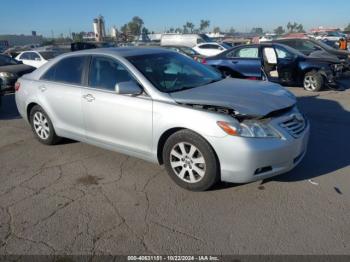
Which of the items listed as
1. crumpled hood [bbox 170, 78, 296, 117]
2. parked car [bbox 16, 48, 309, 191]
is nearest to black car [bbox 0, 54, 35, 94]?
parked car [bbox 16, 48, 309, 191]

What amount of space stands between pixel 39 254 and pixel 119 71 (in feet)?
7.69

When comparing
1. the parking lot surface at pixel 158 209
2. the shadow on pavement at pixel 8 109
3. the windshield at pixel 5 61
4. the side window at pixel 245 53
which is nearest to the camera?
the parking lot surface at pixel 158 209

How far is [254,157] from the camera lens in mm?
3279

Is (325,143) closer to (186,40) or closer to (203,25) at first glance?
(186,40)

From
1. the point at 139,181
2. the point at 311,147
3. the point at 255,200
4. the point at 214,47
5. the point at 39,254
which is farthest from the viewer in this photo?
the point at 214,47

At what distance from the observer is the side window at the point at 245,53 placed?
10.3m

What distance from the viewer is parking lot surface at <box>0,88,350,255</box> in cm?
284

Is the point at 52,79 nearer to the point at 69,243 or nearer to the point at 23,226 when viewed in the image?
the point at 23,226

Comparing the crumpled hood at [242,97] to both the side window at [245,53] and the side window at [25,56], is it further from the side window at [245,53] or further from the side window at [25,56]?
the side window at [25,56]

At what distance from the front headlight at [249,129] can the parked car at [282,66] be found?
20.8 feet

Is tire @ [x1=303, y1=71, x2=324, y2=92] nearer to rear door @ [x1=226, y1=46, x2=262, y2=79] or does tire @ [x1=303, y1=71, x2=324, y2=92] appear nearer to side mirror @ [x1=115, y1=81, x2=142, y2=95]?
rear door @ [x1=226, y1=46, x2=262, y2=79]

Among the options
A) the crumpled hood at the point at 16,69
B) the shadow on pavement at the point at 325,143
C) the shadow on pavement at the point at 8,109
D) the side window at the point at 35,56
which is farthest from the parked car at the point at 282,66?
the side window at the point at 35,56

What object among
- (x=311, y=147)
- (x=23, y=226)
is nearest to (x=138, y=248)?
(x=23, y=226)

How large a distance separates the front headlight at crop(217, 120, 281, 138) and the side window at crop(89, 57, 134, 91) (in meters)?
1.43
